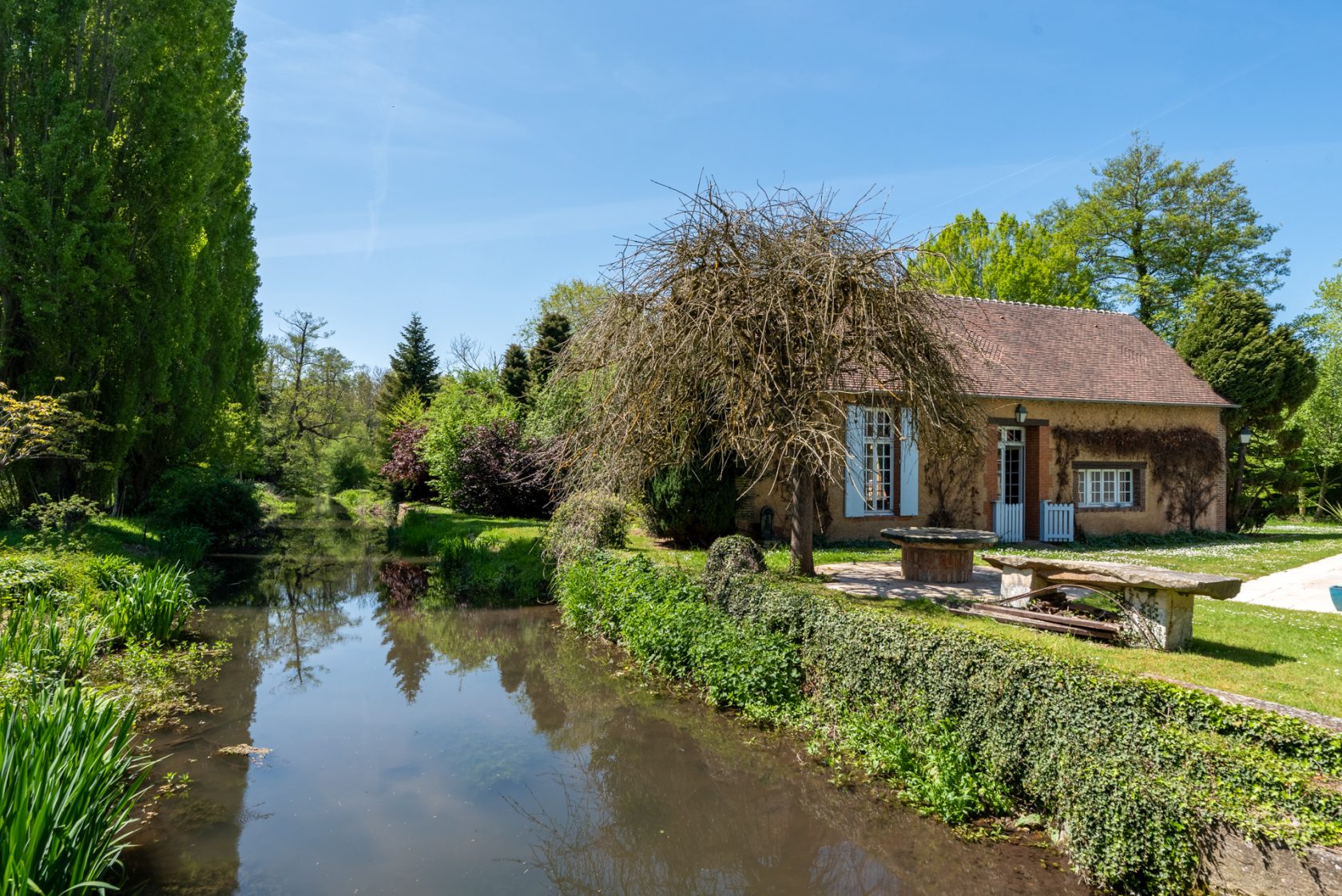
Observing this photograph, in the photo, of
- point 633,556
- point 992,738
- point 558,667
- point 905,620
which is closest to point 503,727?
point 558,667

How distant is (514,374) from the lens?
25.8 metres

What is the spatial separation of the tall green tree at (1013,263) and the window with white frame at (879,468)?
1743 cm

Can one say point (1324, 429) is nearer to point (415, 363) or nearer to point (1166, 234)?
point (1166, 234)

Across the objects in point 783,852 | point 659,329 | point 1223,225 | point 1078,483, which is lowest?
point 783,852

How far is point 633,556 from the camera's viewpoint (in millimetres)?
11375

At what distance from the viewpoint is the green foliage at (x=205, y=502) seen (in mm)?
17797

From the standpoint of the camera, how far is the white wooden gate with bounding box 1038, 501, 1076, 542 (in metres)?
17.3

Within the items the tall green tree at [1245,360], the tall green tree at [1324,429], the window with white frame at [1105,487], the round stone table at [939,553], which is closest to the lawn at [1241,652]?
the round stone table at [939,553]

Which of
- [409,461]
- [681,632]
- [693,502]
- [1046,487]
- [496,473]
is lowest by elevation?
[681,632]

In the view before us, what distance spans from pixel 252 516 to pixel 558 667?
1442cm

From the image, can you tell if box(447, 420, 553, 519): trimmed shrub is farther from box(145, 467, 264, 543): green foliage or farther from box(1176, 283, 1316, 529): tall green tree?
box(1176, 283, 1316, 529): tall green tree

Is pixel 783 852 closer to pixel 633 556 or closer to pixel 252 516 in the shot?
pixel 633 556

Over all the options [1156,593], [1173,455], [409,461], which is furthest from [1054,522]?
[409,461]

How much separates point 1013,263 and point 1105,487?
16.1 m
